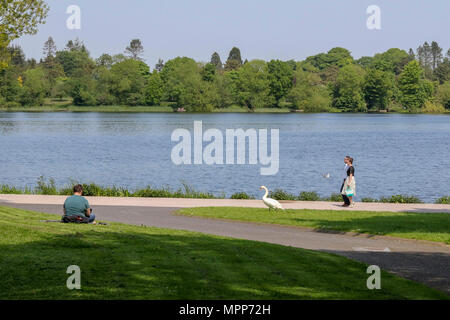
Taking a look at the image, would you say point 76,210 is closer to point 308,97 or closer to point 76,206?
point 76,206

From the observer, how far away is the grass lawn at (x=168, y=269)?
10430 mm

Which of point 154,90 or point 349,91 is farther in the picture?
point 349,91

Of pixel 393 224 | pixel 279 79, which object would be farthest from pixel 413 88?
pixel 393 224

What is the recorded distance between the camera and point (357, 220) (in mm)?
21578

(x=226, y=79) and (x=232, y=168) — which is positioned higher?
(x=226, y=79)

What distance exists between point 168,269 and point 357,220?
11.0 meters

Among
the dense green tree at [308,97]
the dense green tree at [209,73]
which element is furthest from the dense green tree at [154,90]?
the dense green tree at [308,97]

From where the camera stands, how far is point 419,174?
173ft

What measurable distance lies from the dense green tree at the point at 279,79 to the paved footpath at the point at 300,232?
16621 centimetres

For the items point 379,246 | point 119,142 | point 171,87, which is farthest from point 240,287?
point 171,87

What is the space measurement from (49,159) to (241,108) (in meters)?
133

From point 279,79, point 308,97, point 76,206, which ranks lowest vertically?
point 76,206

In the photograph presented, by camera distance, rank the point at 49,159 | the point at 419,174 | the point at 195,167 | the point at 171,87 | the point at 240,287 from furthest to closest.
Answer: the point at 171,87
the point at 49,159
the point at 195,167
the point at 419,174
the point at 240,287
